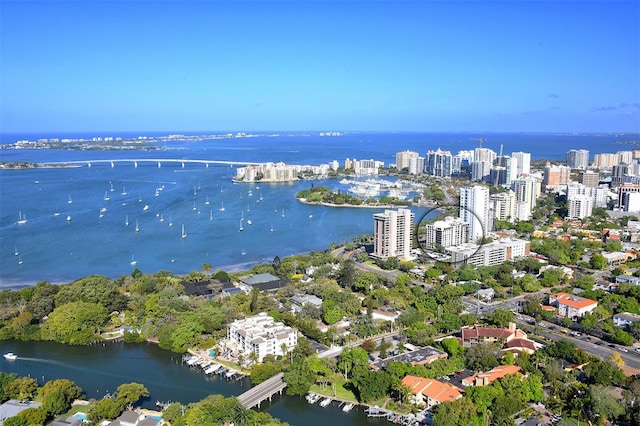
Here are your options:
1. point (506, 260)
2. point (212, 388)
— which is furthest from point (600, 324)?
point (212, 388)

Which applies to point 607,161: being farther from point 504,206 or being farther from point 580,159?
point 504,206

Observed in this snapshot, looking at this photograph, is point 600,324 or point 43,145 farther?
point 43,145

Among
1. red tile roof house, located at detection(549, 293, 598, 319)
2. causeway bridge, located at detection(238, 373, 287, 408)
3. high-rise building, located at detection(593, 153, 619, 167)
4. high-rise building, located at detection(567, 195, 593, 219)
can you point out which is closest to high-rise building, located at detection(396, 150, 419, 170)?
high-rise building, located at detection(593, 153, 619, 167)

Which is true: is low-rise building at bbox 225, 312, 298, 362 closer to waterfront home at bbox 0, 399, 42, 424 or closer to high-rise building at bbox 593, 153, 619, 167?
waterfront home at bbox 0, 399, 42, 424

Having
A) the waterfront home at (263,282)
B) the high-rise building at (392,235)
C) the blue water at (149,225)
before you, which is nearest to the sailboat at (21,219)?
the blue water at (149,225)

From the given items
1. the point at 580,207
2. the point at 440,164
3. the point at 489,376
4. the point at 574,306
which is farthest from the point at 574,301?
the point at 440,164

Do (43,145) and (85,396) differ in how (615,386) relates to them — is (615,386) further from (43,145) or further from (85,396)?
(43,145)
